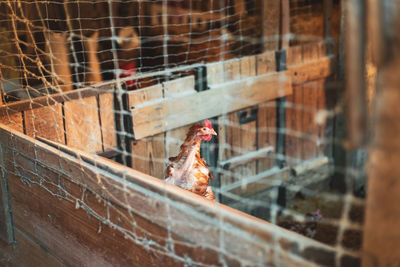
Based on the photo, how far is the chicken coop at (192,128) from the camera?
1019 mm

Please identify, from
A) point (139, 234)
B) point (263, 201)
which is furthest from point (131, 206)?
point (263, 201)

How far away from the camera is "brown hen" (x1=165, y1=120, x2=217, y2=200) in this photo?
2707 mm

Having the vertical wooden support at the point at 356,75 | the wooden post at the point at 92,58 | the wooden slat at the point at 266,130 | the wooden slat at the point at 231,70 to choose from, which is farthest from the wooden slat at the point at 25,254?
the wooden slat at the point at 266,130

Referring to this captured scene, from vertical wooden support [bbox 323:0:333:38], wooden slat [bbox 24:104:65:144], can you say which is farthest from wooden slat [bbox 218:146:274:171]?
wooden slat [bbox 24:104:65:144]

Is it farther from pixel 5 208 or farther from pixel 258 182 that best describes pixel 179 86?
pixel 5 208

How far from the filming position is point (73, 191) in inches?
78.9

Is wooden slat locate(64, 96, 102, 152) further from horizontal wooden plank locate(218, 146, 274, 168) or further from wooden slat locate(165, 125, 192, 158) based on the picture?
horizontal wooden plank locate(218, 146, 274, 168)

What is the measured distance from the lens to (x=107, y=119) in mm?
3404

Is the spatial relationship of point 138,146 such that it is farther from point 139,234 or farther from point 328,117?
point 328,117

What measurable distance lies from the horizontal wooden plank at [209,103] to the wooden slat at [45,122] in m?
0.59

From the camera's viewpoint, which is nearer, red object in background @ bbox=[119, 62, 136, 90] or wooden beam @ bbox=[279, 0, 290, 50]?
red object in background @ bbox=[119, 62, 136, 90]

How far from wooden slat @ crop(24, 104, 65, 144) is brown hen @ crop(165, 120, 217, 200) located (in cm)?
91

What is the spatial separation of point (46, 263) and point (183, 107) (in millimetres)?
1766

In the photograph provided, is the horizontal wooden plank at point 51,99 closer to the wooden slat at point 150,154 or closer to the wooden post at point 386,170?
the wooden slat at point 150,154
